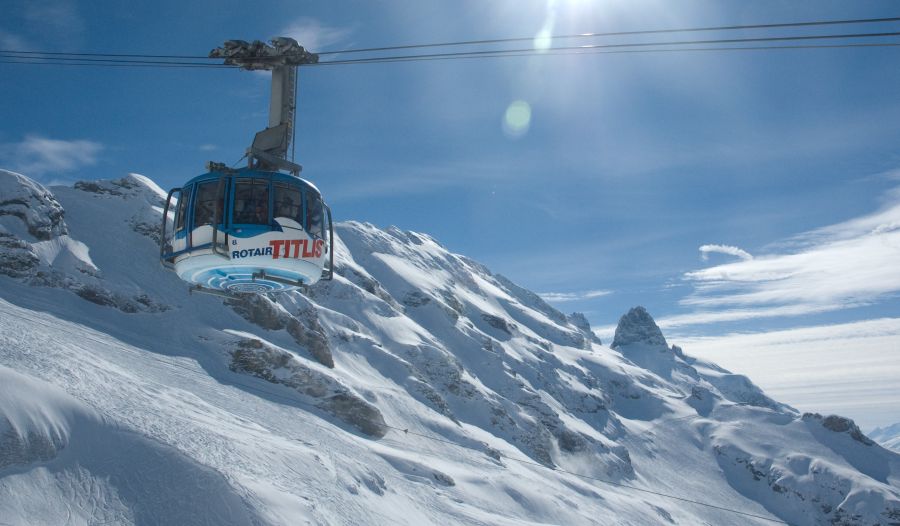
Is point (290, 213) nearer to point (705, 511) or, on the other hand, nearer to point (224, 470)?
point (224, 470)

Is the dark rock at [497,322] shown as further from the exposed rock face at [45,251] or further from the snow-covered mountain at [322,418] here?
the exposed rock face at [45,251]

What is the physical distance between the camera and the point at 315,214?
16.7 meters

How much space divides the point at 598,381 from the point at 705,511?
2818 inches

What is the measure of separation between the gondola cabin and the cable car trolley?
2cm

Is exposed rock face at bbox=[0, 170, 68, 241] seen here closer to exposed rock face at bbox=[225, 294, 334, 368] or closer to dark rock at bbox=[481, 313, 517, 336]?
exposed rock face at bbox=[225, 294, 334, 368]

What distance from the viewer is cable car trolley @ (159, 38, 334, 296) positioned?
15195 millimetres

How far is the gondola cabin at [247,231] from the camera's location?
1528 centimetres

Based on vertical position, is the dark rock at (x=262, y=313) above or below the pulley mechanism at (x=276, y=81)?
above

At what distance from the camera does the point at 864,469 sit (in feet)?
550

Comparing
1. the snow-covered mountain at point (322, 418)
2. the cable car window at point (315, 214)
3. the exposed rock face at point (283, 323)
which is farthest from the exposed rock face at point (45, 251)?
the cable car window at point (315, 214)

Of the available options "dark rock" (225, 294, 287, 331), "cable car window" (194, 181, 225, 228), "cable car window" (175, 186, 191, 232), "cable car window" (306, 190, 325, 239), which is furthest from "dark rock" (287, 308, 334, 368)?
"cable car window" (194, 181, 225, 228)

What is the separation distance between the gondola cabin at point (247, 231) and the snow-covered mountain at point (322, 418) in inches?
618

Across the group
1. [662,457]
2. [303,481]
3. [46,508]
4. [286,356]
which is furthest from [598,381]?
[46,508]

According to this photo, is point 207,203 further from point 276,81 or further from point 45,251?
point 45,251
